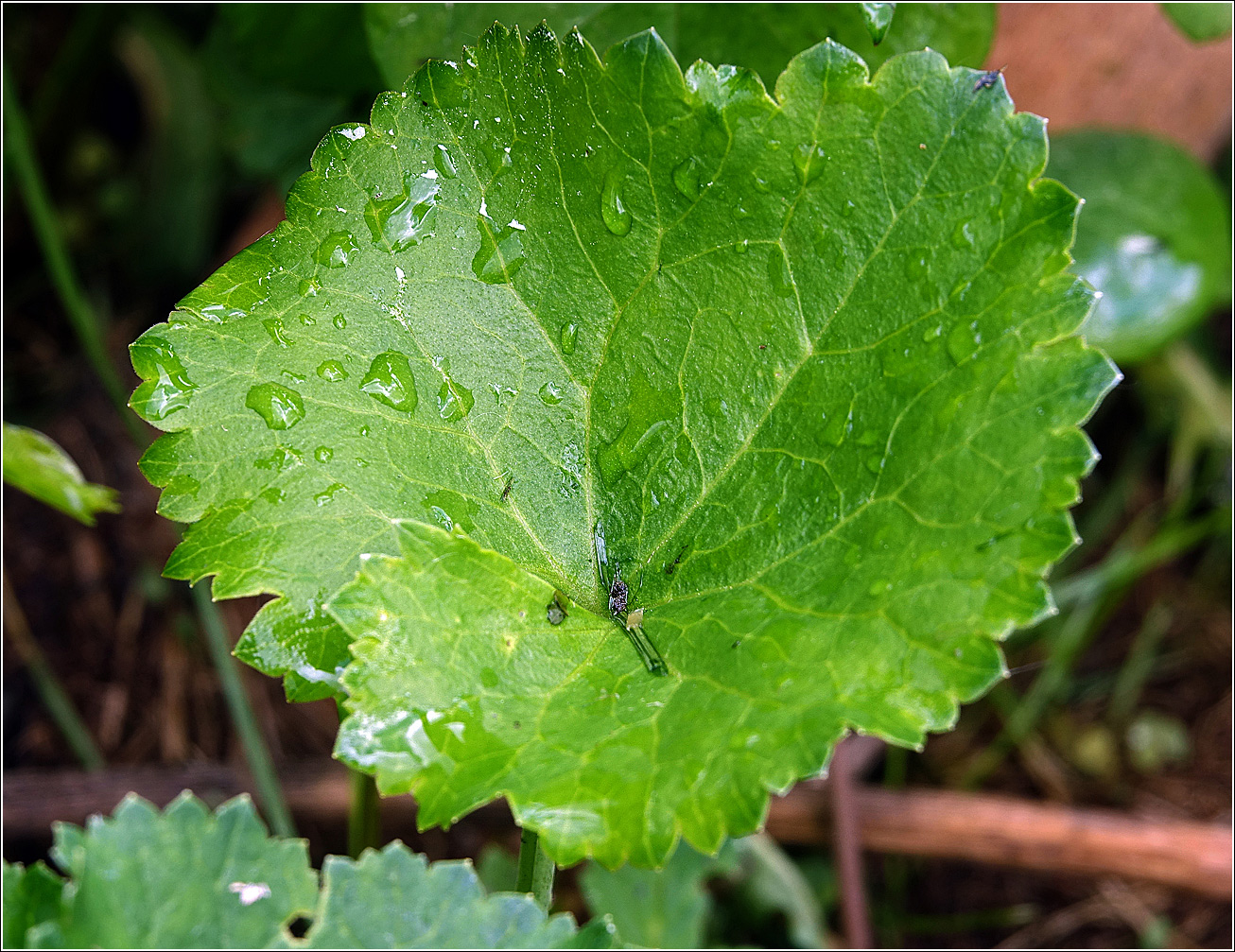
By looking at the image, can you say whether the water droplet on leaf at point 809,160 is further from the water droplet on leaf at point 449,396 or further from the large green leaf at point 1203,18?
the large green leaf at point 1203,18

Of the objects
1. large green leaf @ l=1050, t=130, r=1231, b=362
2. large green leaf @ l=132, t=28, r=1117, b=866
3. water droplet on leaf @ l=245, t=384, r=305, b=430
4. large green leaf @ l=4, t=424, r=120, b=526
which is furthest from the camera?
large green leaf @ l=1050, t=130, r=1231, b=362

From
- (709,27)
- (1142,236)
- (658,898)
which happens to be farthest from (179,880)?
(1142,236)

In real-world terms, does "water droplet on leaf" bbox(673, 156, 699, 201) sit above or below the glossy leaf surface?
above

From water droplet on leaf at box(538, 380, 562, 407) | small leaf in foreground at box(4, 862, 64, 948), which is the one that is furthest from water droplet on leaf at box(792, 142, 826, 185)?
small leaf in foreground at box(4, 862, 64, 948)

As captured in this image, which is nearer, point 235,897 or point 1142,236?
point 235,897

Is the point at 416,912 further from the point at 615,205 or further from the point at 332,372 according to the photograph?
the point at 615,205

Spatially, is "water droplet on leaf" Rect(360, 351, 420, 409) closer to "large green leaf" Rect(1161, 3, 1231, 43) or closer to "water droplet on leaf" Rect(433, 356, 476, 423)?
"water droplet on leaf" Rect(433, 356, 476, 423)
